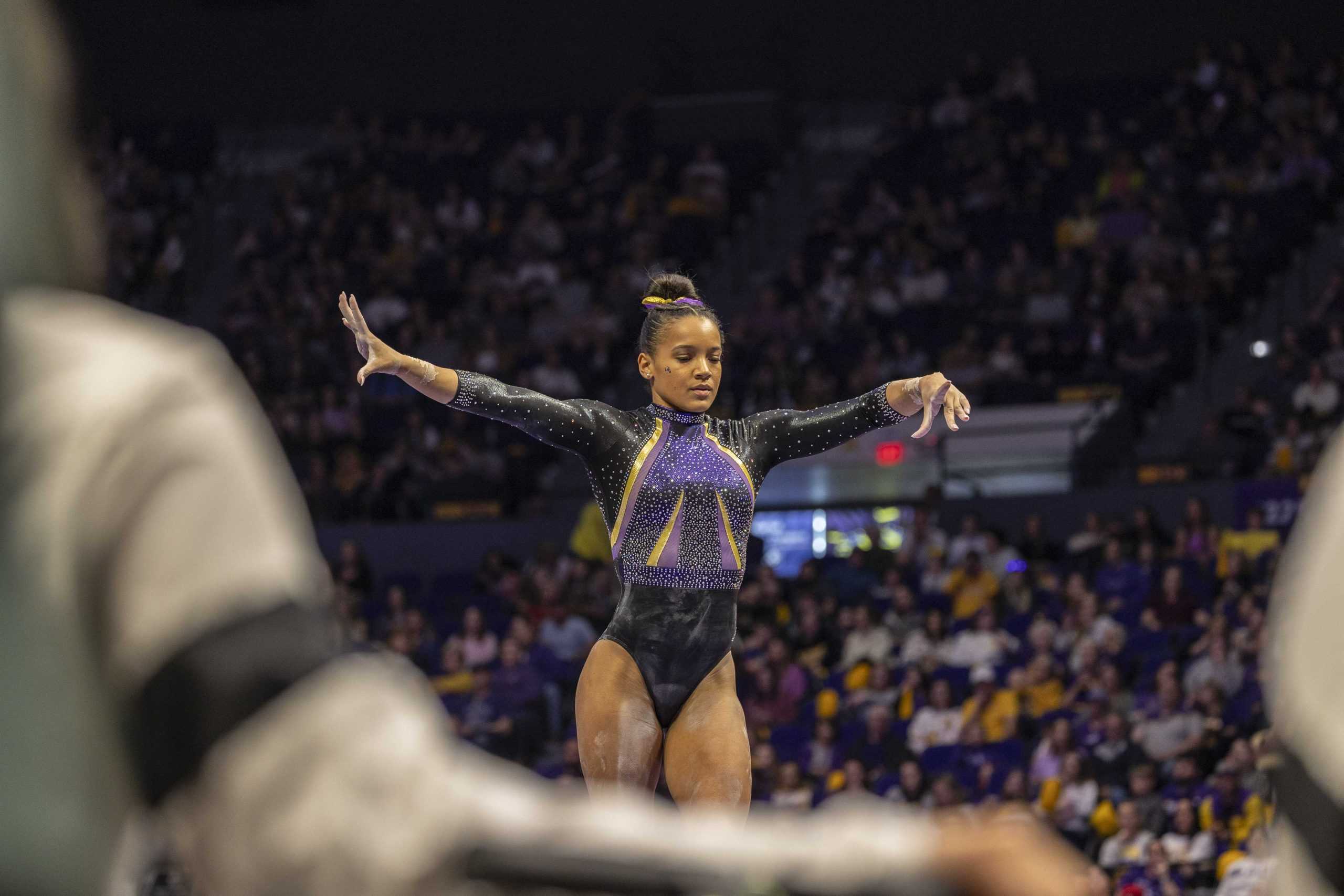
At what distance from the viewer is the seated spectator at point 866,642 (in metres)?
14.7

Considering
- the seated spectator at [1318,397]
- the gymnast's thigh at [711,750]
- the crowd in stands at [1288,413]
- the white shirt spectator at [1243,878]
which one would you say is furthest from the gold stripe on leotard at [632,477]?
the seated spectator at [1318,397]

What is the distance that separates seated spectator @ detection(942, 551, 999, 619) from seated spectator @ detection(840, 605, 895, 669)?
2.38ft

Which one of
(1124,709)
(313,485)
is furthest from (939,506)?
(313,485)

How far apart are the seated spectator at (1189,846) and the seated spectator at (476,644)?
21.8 feet

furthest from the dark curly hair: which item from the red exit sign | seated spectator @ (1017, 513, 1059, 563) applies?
the red exit sign

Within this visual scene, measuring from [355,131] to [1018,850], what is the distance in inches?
1027

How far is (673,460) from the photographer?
20.3 ft

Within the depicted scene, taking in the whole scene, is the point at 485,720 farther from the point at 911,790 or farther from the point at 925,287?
the point at 925,287

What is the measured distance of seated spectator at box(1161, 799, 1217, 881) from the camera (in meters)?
11.1

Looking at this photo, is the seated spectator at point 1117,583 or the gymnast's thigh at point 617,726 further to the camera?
the seated spectator at point 1117,583

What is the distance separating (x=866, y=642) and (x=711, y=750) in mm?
9051

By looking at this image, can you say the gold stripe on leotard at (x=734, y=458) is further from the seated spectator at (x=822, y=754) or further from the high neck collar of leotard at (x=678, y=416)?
the seated spectator at (x=822, y=754)

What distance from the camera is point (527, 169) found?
25.0 meters

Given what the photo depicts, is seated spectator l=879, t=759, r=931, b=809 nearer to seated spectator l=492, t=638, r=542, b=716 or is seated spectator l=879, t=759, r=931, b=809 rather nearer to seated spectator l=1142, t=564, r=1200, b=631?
seated spectator l=1142, t=564, r=1200, b=631
